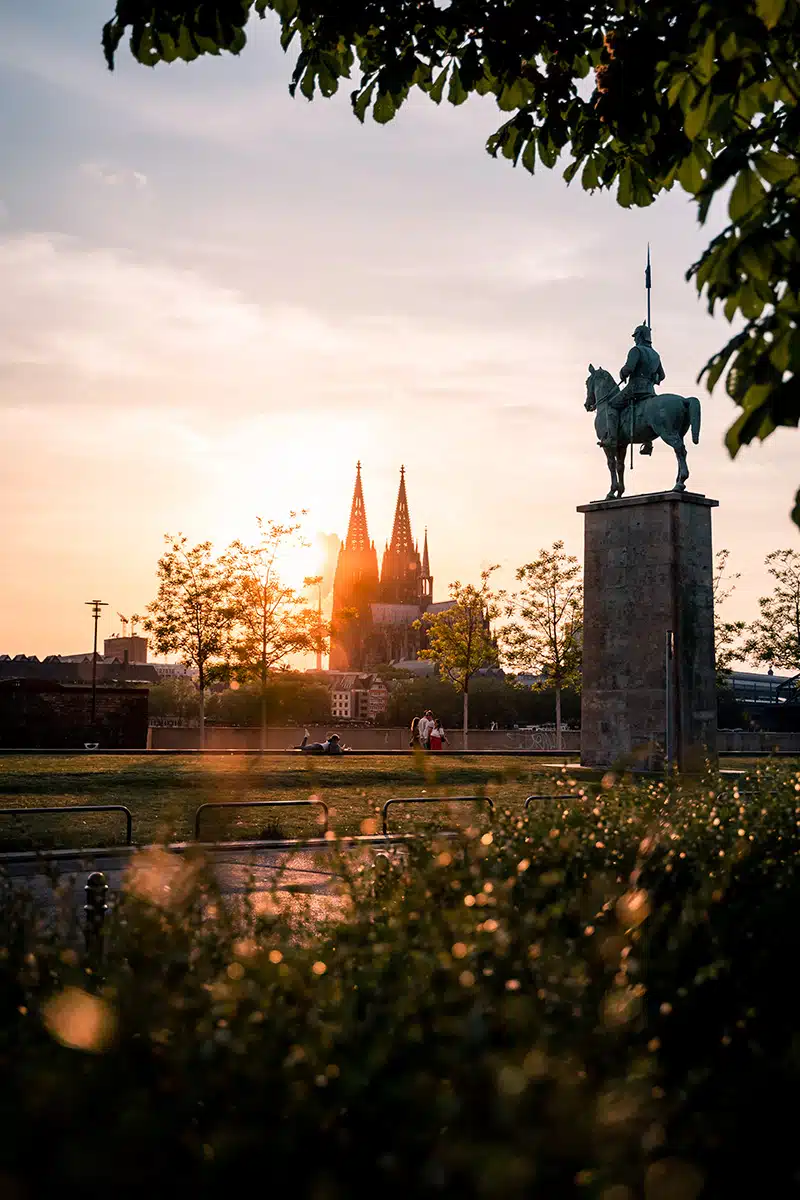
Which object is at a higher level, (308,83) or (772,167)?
(308,83)

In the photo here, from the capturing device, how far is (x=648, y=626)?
28.0 meters

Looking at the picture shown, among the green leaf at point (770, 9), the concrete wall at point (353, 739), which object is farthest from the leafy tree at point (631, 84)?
the concrete wall at point (353, 739)

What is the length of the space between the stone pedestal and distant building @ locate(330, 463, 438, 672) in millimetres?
139154

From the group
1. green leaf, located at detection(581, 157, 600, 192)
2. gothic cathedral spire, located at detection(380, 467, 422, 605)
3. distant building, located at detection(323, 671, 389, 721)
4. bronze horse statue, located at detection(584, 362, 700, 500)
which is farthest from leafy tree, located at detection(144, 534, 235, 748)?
gothic cathedral spire, located at detection(380, 467, 422, 605)

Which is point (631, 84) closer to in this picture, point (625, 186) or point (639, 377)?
point (625, 186)

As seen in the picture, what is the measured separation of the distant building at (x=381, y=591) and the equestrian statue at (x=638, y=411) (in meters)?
138

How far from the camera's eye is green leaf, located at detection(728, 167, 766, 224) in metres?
4.85

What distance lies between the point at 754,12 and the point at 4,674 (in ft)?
438

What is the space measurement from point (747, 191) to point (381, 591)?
184 meters

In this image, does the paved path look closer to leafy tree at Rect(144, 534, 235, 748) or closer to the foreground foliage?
the foreground foliage

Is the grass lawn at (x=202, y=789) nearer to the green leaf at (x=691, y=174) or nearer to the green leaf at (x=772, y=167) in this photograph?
the green leaf at (x=691, y=174)

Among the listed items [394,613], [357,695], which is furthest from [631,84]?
[394,613]

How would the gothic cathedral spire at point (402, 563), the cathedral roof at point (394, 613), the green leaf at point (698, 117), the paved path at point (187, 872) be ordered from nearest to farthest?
the paved path at point (187, 872)
the green leaf at point (698, 117)
the cathedral roof at point (394, 613)
the gothic cathedral spire at point (402, 563)

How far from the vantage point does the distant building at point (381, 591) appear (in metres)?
177
